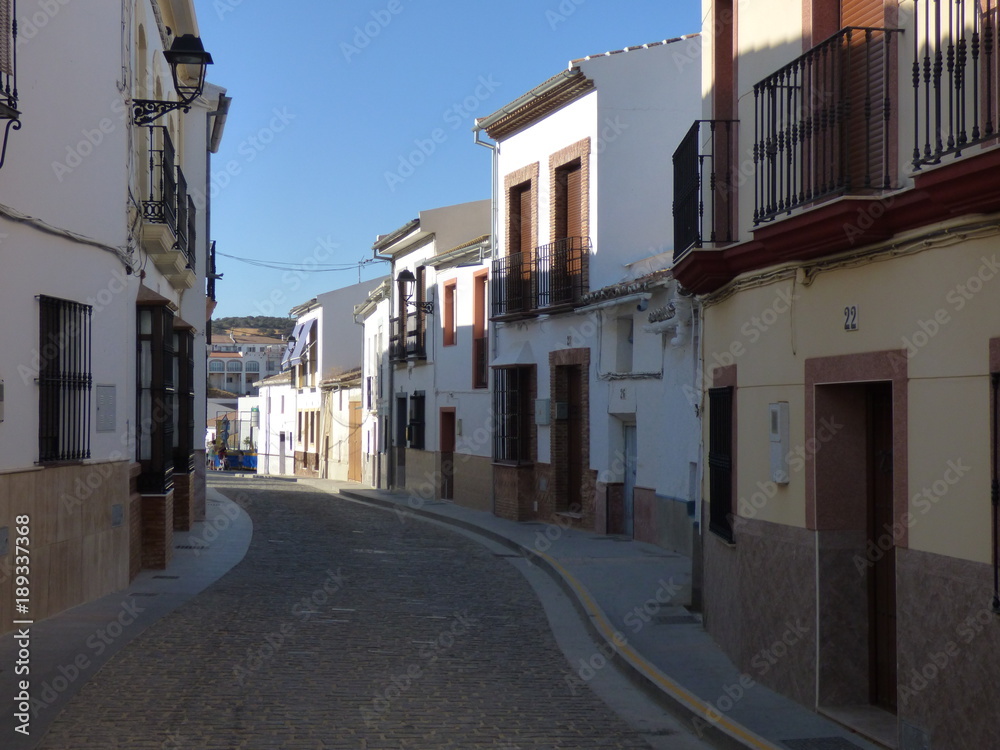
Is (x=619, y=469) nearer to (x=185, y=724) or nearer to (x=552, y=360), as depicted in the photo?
(x=552, y=360)

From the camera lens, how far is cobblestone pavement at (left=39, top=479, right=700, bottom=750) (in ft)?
23.1

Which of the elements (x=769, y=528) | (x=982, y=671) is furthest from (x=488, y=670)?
(x=982, y=671)

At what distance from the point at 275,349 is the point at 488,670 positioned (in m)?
76.8

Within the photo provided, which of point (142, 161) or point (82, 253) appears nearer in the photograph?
point (82, 253)

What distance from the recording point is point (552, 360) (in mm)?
20484

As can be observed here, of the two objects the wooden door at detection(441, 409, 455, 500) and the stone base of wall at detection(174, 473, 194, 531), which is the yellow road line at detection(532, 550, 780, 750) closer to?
the stone base of wall at detection(174, 473, 194, 531)

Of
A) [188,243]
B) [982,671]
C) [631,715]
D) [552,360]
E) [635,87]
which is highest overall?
[635,87]

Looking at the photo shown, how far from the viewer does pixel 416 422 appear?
94.4ft

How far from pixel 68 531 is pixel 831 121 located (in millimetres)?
7836

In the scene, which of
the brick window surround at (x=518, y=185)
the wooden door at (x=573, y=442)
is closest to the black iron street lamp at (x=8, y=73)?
the wooden door at (x=573, y=442)

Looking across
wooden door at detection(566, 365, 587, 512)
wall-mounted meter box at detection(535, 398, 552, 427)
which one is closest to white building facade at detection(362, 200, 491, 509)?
wall-mounted meter box at detection(535, 398, 552, 427)

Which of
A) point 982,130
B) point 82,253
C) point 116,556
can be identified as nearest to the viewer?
point 982,130

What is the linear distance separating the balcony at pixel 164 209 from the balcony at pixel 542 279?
672 centimetres

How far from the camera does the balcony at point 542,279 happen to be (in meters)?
19.7
